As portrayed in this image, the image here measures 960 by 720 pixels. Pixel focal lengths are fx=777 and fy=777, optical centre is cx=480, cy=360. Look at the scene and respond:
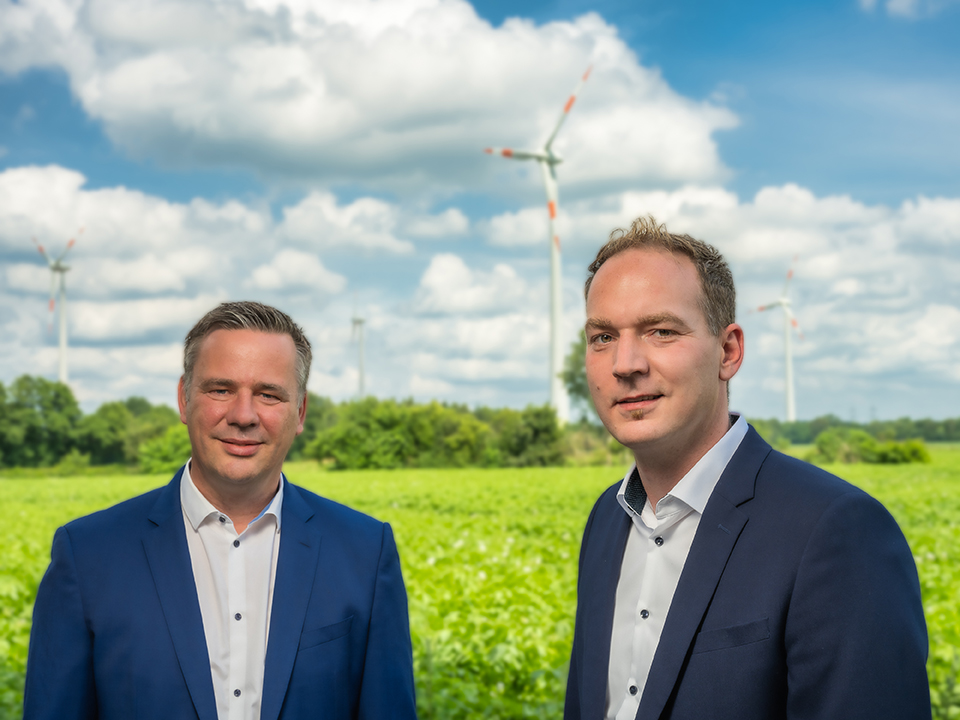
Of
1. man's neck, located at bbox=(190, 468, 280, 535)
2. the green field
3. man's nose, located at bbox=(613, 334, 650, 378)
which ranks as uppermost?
man's nose, located at bbox=(613, 334, 650, 378)

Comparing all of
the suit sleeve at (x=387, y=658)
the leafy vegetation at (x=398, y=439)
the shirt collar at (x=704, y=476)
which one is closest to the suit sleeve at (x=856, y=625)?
the shirt collar at (x=704, y=476)

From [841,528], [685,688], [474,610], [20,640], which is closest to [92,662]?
[685,688]

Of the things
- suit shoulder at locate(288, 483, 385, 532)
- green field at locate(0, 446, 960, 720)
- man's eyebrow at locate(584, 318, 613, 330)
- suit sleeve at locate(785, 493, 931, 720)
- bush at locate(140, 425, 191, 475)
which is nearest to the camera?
suit sleeve at locate(785, 493, 931, 720)

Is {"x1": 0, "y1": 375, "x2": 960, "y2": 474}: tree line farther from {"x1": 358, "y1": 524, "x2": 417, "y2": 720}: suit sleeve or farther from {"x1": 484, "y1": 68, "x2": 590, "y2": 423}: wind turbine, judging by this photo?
{"x1": 358, "y1": 524, "x2": 417, "y2": 720}: suit sleeve

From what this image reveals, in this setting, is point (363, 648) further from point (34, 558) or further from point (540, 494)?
point (540, 494)

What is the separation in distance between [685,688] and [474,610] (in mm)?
5072

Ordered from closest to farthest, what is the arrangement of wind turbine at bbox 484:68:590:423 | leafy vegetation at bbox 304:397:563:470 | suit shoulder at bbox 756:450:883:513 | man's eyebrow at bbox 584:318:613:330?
suit shoulder at bbox 756:450:883:513, man's eyebrow at bbox 584:318:613:330, wind turbine at bbox 484:68:590:423, leafy vegetation at bbox 304:397:563:470

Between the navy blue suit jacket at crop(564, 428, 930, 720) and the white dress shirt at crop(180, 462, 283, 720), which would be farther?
the white dress shirt at crop(180, 462, 283, 720)

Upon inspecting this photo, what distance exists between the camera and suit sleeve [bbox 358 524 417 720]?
295cm

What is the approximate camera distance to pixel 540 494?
25094mm

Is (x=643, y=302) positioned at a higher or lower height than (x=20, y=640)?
higher

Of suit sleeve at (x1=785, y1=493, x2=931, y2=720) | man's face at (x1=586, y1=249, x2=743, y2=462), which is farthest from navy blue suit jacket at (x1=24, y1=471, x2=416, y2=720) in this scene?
suit sleeve at (x1=785, y1=493, x2=931, y2=720)

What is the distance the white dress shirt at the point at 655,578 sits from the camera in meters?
2.44

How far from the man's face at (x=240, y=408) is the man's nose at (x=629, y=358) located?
4.21ft
